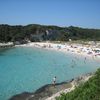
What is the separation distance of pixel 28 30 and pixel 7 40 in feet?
77.8

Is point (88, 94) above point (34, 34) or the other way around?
above

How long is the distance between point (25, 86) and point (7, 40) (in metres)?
86.8

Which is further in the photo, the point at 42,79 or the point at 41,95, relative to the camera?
the point at 42,79

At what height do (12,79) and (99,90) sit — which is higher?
(99,90)

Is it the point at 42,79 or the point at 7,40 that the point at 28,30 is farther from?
the point at 42,79

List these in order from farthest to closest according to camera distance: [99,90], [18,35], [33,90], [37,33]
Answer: [37,33], [18,35], [33,90], [99,90]

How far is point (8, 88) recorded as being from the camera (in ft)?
88.3

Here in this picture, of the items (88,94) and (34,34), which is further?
(34,34)

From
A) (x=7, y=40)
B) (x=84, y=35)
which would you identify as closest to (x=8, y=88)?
(x=7, y=40)

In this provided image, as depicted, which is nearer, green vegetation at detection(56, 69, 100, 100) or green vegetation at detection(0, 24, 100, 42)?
green vegetation at detection(56, 69, 100, 100)

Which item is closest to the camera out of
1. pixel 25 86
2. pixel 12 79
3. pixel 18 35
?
pixel 25 86

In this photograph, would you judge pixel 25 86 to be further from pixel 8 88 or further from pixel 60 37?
pixel 60 37

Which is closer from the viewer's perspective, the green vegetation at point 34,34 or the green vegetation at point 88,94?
the green vegetation at point 88,94

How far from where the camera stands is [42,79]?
3300 cm
